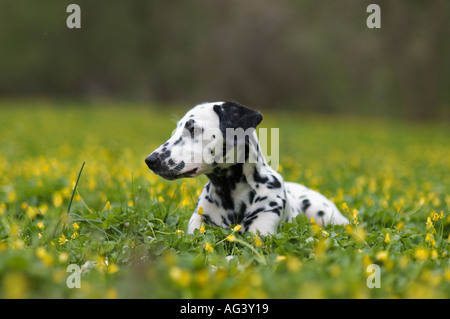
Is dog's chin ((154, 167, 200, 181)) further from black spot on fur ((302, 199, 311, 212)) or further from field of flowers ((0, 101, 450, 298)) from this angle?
black spot on fur ((302, 199, 311, 212))

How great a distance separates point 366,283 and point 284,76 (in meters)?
36.0

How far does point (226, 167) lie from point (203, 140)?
13.6 inches

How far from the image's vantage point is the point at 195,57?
125 feet

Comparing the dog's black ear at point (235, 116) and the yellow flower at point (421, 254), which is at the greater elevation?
the dog's black ear at point (235, 116)

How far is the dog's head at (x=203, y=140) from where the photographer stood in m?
3.83

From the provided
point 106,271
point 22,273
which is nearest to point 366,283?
point 106,271

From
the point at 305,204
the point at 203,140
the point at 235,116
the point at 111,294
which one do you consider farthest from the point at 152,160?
the point at 305,204

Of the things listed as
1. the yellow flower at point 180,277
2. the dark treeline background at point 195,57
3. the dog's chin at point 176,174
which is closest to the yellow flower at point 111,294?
the yellow flower at point 180,277

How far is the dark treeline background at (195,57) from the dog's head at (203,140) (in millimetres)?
28652

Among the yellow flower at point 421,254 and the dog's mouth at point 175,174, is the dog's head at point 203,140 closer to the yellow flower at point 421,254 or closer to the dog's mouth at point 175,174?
the dog's mouth at point 175,174

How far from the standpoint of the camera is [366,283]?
2879mm

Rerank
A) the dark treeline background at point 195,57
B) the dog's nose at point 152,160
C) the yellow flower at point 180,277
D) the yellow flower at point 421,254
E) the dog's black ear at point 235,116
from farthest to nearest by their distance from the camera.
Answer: the dark treeline background at point 195,57
the dog's black ear at point 235,116
the dog's nose at point 152,160
the yellow flower at point 421,254
the yellow flower at point 180,277

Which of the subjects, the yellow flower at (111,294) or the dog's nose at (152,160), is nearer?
the yellow flower at (111,294)

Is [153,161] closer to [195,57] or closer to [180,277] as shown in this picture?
[180,277]
